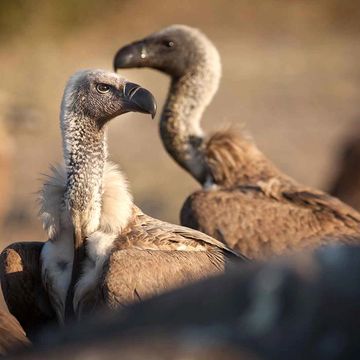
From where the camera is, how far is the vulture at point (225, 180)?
7504 mm

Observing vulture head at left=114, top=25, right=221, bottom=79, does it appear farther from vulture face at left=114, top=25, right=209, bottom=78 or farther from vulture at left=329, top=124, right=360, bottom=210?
vulture at left=329, top=124, right=360, bottom=210

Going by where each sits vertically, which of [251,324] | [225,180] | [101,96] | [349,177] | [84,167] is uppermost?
[251,324]

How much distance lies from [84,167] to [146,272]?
784 mm

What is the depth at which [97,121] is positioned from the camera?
20.3 ft

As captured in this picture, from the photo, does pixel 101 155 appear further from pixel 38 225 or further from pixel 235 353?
pixel 38 225

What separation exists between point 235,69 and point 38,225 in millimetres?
12804

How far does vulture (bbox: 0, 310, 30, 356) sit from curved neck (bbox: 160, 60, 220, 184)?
3.31 m

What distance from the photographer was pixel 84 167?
6.02 meters

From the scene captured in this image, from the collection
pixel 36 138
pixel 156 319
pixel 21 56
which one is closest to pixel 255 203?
pixel 156 319

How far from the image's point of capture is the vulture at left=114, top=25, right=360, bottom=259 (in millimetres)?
7504

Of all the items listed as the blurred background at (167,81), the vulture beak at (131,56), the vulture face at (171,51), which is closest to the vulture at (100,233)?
the vulture beak at (131,56)

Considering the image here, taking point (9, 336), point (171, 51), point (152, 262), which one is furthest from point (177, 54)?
point (9, 336)

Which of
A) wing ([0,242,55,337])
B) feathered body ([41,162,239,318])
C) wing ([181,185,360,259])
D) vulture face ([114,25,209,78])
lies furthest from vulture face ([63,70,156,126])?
vulture face ([114,25,209,78])

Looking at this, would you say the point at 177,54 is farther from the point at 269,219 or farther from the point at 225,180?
the point at 269,219
